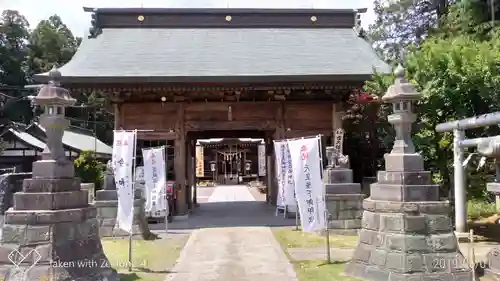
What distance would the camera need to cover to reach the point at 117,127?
14.5 m

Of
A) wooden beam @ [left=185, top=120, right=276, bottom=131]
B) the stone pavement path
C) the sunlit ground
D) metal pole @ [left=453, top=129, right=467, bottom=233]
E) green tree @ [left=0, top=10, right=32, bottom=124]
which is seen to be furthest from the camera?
green tree @ [left=0, top=10, right=32, bottom=124]

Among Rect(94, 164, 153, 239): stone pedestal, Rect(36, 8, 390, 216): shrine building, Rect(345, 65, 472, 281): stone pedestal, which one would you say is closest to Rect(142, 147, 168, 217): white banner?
Rect(94, 164, 153, 239): stone pedestal

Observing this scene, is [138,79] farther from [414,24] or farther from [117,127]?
[414,24]

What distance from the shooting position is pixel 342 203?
11750mm

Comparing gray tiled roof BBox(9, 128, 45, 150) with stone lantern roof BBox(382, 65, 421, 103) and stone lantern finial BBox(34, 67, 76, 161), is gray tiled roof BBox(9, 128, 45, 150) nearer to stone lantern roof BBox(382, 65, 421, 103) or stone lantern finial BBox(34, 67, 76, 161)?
stone lantern finial BBox(34, 67, 76, 161)

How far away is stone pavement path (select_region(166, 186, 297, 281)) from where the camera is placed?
722cm

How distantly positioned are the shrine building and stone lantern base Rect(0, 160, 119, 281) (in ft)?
23.2

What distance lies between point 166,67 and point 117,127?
2570 millimetres

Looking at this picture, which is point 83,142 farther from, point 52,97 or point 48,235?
point 48,235

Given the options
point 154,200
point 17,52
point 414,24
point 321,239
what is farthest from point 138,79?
point 17,52

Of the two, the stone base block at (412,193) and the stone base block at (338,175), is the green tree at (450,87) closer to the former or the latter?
the stone base block at (338,175)

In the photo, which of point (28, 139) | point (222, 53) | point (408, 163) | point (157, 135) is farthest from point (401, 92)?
point (28, 139)

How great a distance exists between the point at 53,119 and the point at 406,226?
18.0 ft

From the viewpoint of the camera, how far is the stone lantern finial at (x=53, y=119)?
21.6 feet
